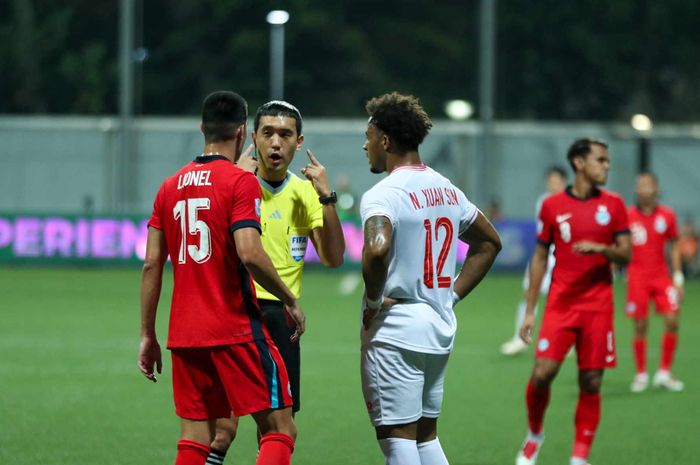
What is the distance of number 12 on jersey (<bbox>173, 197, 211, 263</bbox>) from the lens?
21.2 feet

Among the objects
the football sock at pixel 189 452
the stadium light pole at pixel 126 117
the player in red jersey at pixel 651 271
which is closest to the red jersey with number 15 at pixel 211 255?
the football sock at pixel 189 452

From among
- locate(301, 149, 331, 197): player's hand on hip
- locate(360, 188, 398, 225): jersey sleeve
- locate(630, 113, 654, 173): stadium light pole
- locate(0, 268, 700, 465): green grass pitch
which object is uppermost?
locate(630, 113, 654, 173): stadium light pole

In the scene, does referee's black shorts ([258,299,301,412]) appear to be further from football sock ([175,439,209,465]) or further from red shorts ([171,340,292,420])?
football sock ([175,439,209,465])

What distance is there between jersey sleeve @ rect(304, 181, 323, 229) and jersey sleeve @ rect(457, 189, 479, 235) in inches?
39.0

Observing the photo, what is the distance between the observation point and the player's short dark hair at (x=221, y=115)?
6609mm

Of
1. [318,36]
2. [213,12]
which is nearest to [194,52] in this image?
[213,12]

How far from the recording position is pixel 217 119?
663 cm

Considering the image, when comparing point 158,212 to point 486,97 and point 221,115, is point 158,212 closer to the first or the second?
point 221,115

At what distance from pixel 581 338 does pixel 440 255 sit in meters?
3.18

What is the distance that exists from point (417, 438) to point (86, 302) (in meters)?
16.7

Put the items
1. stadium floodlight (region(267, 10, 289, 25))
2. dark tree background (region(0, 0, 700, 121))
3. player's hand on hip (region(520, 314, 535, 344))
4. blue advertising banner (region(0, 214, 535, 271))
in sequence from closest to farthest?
player's hand on hip (region(520, 314, 535, 344)) → blue advertising banner (region(0, 214, 535, 271)) → stadium floodlight (region(267, 10, 289, 25)) → dark tree background (region(0, 0, 700, 121))

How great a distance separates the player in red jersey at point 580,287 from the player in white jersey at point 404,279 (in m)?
2.81

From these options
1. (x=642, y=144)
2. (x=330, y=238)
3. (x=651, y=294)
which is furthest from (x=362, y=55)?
(x=330, y=238)

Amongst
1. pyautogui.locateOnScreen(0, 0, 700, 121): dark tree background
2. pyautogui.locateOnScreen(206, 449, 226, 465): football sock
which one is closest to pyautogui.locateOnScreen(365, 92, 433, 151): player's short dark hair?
pyautogui.locateOnScreen(206, 449, 226, 465): football sock
